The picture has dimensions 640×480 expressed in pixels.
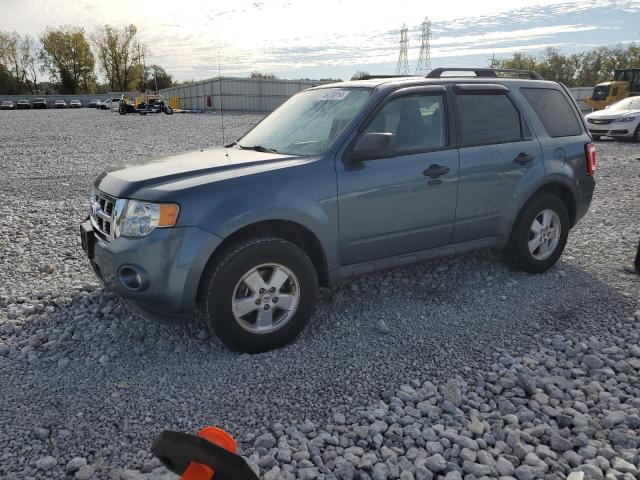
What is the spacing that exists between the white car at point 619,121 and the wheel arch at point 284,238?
57.6ft

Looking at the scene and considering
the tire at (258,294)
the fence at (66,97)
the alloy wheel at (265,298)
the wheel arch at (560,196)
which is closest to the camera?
the tire at (258,294)

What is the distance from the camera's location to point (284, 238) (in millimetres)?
3875

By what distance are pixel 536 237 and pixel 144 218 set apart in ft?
12.1

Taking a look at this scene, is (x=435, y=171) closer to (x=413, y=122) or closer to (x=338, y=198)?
(x=413, y=122)

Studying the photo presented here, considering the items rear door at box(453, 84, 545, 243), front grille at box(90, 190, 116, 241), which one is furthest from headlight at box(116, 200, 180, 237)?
rear door at box(453, 84, 545, 243)

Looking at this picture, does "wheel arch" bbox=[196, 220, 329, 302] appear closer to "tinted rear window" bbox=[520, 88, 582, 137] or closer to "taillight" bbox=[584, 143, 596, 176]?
"tinted rear window" bbox=[520, 88, 582, 137]

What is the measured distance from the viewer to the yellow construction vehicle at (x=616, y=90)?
28.1m

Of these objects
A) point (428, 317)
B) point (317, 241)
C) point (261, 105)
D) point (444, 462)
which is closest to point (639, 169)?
point (428, 317)

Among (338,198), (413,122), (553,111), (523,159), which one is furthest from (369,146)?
(553,111)

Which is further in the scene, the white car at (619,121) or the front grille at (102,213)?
the white car at (619,121)

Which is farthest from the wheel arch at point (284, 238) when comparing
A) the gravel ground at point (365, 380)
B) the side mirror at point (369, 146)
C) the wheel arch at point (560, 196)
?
the wheel arch at point (560, 196)

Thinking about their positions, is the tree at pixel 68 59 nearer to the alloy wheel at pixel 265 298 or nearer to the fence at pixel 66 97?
the fence at pixel 66 97

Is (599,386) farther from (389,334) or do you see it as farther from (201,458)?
(201,458)

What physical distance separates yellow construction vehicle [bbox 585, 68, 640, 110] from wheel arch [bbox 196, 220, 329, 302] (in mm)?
29019
